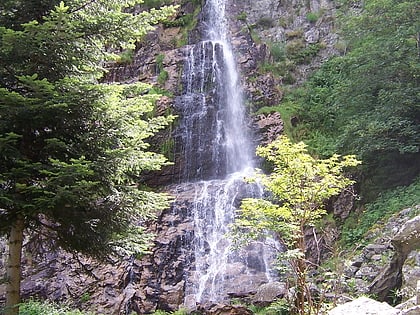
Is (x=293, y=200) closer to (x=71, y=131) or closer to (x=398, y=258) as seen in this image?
(x=398, y=258)

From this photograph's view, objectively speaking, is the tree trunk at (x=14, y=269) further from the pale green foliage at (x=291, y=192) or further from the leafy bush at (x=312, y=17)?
the leafy bush at (x=312, y=17)

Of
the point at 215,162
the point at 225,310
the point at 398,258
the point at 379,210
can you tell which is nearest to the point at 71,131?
the point at 225,310

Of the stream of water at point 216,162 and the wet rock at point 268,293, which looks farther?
the stream of water at point 216,162

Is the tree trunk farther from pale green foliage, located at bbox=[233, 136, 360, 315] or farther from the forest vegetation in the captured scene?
pale green foliage, located at bbox=[233, 136, 360, 315]

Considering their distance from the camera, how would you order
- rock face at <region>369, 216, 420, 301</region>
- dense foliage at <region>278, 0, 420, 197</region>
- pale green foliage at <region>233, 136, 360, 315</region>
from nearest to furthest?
1. pale green foliage at <region>233, 136, 360, 315</region>
2. rock face at <region>369, 216, 420, 301</region>
3. dense foliage at <region>278, 0, 420, 197</region>

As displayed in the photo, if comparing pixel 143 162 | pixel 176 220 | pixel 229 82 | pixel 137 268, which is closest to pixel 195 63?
pixel 229 82

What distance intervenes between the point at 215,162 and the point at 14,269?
397 inches

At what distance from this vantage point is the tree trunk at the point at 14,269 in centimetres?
555

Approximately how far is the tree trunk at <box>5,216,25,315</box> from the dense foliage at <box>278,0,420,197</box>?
933 cm

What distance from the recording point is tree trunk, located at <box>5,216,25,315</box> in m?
5.55

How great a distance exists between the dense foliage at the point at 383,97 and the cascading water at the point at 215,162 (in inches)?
122

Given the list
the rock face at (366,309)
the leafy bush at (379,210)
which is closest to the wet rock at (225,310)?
the leafy bush at (379,210)

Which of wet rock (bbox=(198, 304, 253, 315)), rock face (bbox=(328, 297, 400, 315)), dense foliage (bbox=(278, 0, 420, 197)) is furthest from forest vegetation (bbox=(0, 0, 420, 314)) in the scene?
dense foliage (bbox=(278, 0, 420, 197))

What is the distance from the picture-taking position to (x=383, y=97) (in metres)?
12.1
